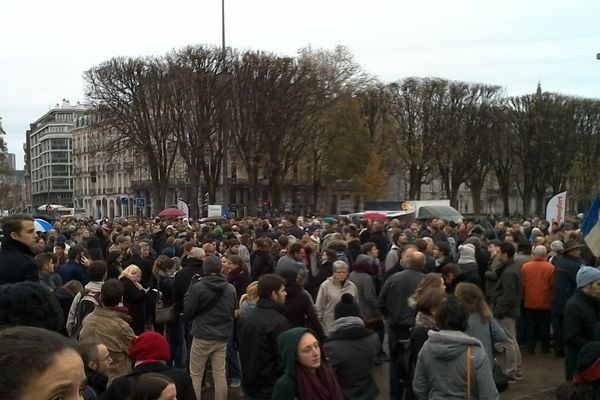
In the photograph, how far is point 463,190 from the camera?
90.6 meters

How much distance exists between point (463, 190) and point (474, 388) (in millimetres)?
88146

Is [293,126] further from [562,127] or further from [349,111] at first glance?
[562,127]

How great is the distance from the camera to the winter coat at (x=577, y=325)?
21.4ft

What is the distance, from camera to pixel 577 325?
6574mm

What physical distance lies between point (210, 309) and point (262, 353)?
1.91m

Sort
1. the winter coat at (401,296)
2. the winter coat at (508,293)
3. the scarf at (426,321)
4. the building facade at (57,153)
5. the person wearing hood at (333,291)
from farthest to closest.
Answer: the building facade at (57,153)
the winter coat at (508,293)
the person wearing hood at (333,291)
the winter coat at (401,296)
the scarf at (426,321)

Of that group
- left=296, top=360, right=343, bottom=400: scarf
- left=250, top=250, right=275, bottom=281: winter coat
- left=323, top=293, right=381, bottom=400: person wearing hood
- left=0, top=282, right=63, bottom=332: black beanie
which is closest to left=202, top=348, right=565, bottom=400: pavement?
left=250, top=250, right=275, bottom=281: winter coat

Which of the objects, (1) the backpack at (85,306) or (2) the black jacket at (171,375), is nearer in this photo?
(2) the black jacket at (171,375)

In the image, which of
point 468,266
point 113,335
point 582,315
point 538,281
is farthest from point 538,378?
point 113,335

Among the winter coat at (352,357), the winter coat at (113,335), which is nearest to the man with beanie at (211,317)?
the winter coat at (113,335)

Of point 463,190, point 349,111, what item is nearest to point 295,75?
point 349,111

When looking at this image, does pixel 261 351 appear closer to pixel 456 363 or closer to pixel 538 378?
pixel 456 363

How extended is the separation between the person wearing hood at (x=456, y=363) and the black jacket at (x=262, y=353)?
1.48m

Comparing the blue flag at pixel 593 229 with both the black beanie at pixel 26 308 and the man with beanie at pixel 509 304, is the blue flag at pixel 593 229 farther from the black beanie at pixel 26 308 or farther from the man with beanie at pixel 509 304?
the black beanie at pixel 26 308
